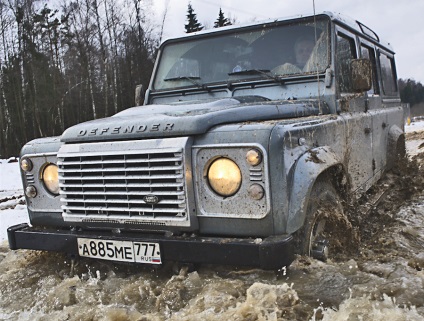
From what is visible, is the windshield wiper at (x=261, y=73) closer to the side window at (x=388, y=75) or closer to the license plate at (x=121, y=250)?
the license plate at (x=121, y=250)

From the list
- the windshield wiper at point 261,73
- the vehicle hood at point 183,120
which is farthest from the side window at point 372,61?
the vehicle hood at point 183,120

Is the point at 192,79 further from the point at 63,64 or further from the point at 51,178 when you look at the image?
the point at 63,64

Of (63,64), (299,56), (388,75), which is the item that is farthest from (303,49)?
(63,64)

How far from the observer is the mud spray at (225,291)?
2.43m

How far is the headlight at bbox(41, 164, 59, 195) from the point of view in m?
3.27

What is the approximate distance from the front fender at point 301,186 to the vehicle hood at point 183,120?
19.6 inches

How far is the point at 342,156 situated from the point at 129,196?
5.76 feet

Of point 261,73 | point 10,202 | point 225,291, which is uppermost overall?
point 261,73

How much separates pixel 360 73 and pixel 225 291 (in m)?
2.18

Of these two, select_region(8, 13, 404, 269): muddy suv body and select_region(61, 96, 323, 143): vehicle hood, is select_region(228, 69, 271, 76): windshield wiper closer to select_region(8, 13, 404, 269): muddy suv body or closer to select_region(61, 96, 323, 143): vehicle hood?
select_region(8, 13, 404, 269): muddy suv body

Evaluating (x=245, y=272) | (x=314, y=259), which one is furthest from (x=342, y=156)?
(x=245, y=272)

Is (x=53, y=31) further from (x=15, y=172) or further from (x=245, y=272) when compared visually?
(x=245, y=272)

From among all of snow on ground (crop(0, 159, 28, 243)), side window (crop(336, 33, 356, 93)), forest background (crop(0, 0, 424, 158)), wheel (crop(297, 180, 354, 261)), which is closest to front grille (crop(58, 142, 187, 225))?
wheel (crop(297, 180, 354, 261))

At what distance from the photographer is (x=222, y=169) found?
2.60m
